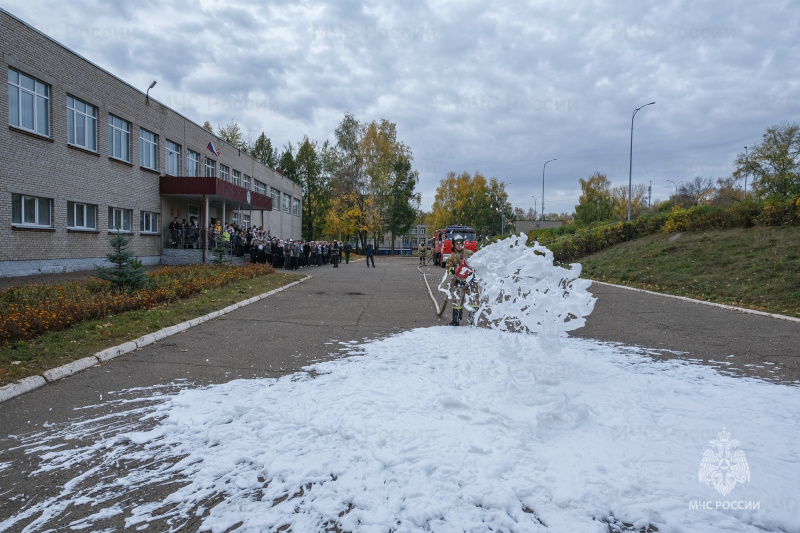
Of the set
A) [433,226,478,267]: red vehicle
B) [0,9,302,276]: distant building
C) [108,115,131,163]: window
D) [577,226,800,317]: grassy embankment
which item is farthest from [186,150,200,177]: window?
[577,226,800,317]: grassy embankment

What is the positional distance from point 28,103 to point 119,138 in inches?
A: 232

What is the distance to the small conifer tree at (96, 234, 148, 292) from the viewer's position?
11.5m

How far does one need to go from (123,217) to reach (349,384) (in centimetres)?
2339

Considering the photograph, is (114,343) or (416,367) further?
(114,343)

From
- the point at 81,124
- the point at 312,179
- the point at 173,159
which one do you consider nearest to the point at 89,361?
the point at 81,124

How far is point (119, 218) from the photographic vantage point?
23797mm

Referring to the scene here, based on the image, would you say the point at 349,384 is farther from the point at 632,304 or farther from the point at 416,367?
the point at 632,304

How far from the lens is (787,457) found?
377cm

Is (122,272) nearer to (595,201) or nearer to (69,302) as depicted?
(69,302)

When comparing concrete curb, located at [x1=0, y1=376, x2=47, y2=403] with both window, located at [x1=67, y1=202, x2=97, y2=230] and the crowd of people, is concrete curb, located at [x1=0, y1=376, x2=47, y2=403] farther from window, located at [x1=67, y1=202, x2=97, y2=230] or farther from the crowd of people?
the crowd of people

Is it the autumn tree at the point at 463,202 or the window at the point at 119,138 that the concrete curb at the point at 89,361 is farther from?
the autumn tree at the point at 463,202

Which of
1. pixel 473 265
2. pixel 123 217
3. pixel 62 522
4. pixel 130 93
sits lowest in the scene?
pixel 62 522

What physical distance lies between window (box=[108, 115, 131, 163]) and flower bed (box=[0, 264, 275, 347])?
12.9 meters

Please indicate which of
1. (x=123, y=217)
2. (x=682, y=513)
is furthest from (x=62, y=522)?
(x=123, y=217)
